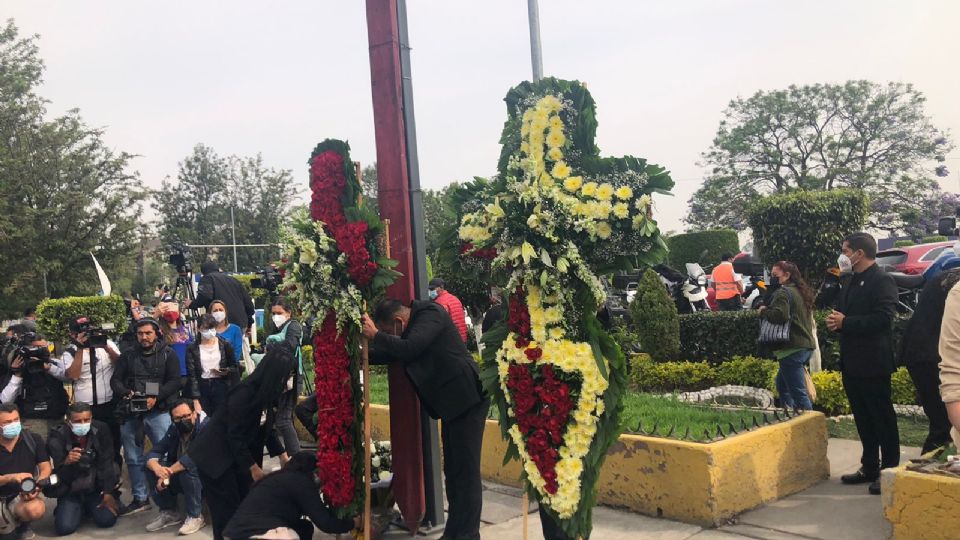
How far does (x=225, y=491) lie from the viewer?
Result: 15.7 ft

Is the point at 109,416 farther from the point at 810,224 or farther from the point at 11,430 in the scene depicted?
the point at 810,224

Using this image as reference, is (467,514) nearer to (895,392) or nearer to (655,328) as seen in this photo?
(895,392)

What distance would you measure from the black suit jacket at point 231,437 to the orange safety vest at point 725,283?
10.9m

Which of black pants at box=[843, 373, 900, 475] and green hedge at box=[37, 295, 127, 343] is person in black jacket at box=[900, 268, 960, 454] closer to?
black pants at box=[843, 373, 900, 475]

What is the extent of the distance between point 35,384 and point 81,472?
61.2 inches

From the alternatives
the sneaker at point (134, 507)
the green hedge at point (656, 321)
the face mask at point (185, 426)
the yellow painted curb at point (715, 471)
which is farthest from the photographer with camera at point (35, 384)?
the green hedge at point (656, 321)

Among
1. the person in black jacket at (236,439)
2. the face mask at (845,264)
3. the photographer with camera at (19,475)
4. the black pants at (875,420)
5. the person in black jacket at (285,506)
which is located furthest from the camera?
the face mask at (845,264)

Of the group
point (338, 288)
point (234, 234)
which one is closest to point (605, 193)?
point (338, 288)

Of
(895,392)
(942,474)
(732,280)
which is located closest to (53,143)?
(732,280)

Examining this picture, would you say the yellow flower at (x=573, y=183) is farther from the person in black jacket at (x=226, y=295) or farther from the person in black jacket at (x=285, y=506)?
the person in black jacket at (x=226, y=295)

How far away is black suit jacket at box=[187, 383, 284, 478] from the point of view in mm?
4672

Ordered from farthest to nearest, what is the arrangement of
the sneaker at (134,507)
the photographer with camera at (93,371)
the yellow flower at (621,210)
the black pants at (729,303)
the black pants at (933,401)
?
the black pants at (729,303) < the photographer with camera at (93,371) < the sneaker at (134,507) < the black pants at (933,401) < the yellow flower at (621,210)

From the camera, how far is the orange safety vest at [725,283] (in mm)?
13836

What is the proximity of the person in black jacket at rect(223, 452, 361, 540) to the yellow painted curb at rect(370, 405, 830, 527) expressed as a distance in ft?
6.39
